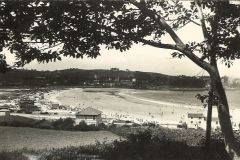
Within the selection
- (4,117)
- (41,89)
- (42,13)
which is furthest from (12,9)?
(41,89)

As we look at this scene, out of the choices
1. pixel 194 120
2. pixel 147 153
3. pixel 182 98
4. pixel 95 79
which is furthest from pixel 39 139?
pixel 95 79

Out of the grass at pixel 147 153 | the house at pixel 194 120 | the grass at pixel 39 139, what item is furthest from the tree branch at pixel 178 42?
the house at pixel 194 120

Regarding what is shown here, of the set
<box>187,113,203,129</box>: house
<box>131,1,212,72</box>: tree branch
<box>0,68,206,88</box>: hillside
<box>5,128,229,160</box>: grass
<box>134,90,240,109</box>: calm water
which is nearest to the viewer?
<box>131,1,212,72</box>: tree branch

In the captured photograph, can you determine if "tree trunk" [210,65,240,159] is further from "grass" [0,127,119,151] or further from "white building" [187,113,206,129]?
"white building" [187,113,206,129]

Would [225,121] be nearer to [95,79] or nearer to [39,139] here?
[39,139]

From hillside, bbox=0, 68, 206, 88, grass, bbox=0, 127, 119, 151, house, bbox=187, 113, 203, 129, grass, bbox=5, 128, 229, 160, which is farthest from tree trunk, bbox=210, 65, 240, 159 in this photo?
hillside, bbox=0, 68, 206, 88

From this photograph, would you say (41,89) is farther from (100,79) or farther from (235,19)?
(235,19)

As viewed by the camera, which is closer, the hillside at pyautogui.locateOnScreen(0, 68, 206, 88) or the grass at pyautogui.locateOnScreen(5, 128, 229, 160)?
the grass at pyautogui.locateOnScreen(5, 128, 229, 160)

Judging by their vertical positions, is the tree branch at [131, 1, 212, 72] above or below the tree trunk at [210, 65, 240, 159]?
above
